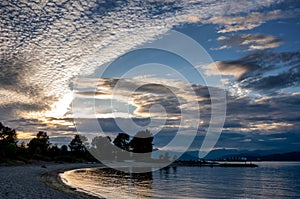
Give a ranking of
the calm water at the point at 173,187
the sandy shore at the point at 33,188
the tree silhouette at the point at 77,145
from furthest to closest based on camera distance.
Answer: the tree silhouette at the point at 77,145
the calm water at the point at 173,187
the sandy shore at the point at 33,188

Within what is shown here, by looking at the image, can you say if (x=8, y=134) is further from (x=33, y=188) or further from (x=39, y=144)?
(x=33, y=188)

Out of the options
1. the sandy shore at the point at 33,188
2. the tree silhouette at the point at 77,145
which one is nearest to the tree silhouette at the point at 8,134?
the tree silhouette at the point at 77,145

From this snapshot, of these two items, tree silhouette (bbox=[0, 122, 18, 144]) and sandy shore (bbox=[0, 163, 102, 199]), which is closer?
sandy shore (bbox=[0, 163, 102, 199])

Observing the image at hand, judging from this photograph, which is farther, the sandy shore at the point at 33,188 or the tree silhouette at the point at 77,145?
the tree silhouette at the point at 77,145

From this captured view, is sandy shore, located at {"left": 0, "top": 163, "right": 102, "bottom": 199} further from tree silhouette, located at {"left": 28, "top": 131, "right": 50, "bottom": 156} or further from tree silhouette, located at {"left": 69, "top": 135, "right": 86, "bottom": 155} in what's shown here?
tree silhouette, located at {"left": 69, "top": 135, "right": 86, "bottom": 155}

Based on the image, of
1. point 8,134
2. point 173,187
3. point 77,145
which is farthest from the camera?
point 77,145

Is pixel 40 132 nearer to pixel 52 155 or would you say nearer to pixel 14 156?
pixel 52 155

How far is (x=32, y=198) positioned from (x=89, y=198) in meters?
7.05

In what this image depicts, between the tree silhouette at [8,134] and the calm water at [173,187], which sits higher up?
the tree silhouette at [8,134]

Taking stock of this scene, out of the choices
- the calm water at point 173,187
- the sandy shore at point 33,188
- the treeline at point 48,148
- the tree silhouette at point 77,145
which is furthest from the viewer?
the tree silhouette at point 77,145

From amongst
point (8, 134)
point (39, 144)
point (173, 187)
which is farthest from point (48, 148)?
point (173, 187)

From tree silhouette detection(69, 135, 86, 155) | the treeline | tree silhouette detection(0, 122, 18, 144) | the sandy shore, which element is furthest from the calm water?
tree silhouette detection(69, 135, 86, 155)

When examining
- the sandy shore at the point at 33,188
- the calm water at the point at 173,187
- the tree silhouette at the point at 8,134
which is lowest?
the calm water at the point at 173,187

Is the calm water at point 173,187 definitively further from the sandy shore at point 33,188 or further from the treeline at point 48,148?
the treeline at point 48,148
